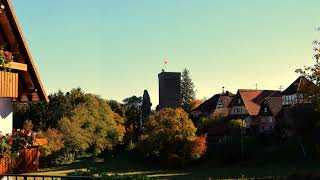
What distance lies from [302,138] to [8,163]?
56105 mm

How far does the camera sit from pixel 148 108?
4582 inches

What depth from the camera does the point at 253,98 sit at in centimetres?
9656

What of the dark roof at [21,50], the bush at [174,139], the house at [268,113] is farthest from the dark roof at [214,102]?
the dark roof at [21,50]

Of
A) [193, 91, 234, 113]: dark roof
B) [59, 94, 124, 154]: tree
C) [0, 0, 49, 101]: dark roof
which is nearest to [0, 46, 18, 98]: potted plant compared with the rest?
[0, 0, 49, 101]: dark roof

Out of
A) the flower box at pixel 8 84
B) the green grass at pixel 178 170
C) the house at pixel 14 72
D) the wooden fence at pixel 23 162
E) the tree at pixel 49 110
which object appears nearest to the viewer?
the flower box at pixel 8 84

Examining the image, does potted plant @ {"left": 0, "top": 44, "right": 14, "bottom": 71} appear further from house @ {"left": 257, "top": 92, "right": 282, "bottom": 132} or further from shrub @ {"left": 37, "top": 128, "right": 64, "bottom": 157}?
house @ {"left": 257, "top": 92, "right": 282, "bottom": 132}

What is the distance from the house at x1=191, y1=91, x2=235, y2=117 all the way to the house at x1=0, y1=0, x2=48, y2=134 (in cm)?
8374

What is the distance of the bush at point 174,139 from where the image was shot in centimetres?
6962

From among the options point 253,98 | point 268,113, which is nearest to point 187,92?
point 253,98

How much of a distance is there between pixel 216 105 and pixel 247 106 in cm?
1069

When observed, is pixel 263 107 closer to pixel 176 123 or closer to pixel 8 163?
pixel 176 123

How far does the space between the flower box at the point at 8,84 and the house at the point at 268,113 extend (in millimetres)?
76738

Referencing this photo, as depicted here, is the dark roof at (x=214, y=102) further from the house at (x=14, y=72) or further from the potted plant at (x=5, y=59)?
the potted plant at (x=5, y=59)

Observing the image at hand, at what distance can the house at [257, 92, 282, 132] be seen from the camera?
8831 centimetres
